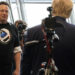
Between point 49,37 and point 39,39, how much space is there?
185 millimetres

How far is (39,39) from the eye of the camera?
1790 millimetres

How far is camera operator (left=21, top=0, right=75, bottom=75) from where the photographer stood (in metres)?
1.77

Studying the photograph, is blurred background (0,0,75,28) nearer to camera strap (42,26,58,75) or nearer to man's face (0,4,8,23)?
man's face (0,4,8,23)

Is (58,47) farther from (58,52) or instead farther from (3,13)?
(3,13)

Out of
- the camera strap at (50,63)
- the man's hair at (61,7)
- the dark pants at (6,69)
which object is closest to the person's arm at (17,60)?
Answer: the dark pants at (6,69)

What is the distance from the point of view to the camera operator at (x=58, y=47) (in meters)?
1.77

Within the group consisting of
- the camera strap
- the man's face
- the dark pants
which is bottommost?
the dark pants

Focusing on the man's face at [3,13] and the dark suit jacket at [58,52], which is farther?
the man's face at [3,13]

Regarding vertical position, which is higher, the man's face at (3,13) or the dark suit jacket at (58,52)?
the man's face at (3,13)

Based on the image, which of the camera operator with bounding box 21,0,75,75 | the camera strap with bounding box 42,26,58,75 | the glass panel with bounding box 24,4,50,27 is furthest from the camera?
the glass panel with bounding box 24,4,50,27

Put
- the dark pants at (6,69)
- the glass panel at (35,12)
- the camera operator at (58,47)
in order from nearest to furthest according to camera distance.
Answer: the camera operator at (58,47) → the dark pants at (6,69) → the glass panel at (35,12)

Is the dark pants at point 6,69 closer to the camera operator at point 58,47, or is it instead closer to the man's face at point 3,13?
the man's face at point 3,13

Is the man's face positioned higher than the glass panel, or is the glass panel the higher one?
the man's face

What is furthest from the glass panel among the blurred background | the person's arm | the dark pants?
the dark pants
